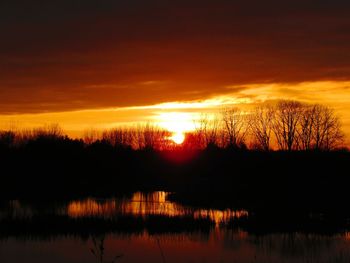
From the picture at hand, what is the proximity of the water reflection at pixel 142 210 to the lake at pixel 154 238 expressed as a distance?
0.06m

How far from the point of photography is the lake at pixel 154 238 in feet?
65.0

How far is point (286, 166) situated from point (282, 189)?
14997 mm

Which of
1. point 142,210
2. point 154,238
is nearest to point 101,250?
point 154,238

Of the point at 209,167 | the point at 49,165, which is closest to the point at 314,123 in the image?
the point at 209,167

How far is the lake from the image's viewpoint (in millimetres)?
19812

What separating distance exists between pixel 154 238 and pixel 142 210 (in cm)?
891

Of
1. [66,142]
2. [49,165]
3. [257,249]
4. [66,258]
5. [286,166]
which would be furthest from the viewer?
[66,142]

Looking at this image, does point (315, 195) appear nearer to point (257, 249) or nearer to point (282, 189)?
point (282, 189)

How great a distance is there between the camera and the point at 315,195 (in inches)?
1553

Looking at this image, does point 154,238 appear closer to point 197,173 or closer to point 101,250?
point 101,250

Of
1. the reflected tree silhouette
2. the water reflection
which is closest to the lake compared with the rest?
the water reflection

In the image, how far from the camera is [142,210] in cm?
3209

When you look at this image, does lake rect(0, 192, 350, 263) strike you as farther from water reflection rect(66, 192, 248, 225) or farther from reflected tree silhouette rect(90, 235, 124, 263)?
reflected tree silhouette rect(90, 235, 124, 263)

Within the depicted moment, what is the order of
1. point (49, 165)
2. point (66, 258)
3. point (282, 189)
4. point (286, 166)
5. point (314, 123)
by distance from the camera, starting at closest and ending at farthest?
point (66, 258) < point (282, 189) < point (286, 166) < point (49, 165) < point (314, 123)
